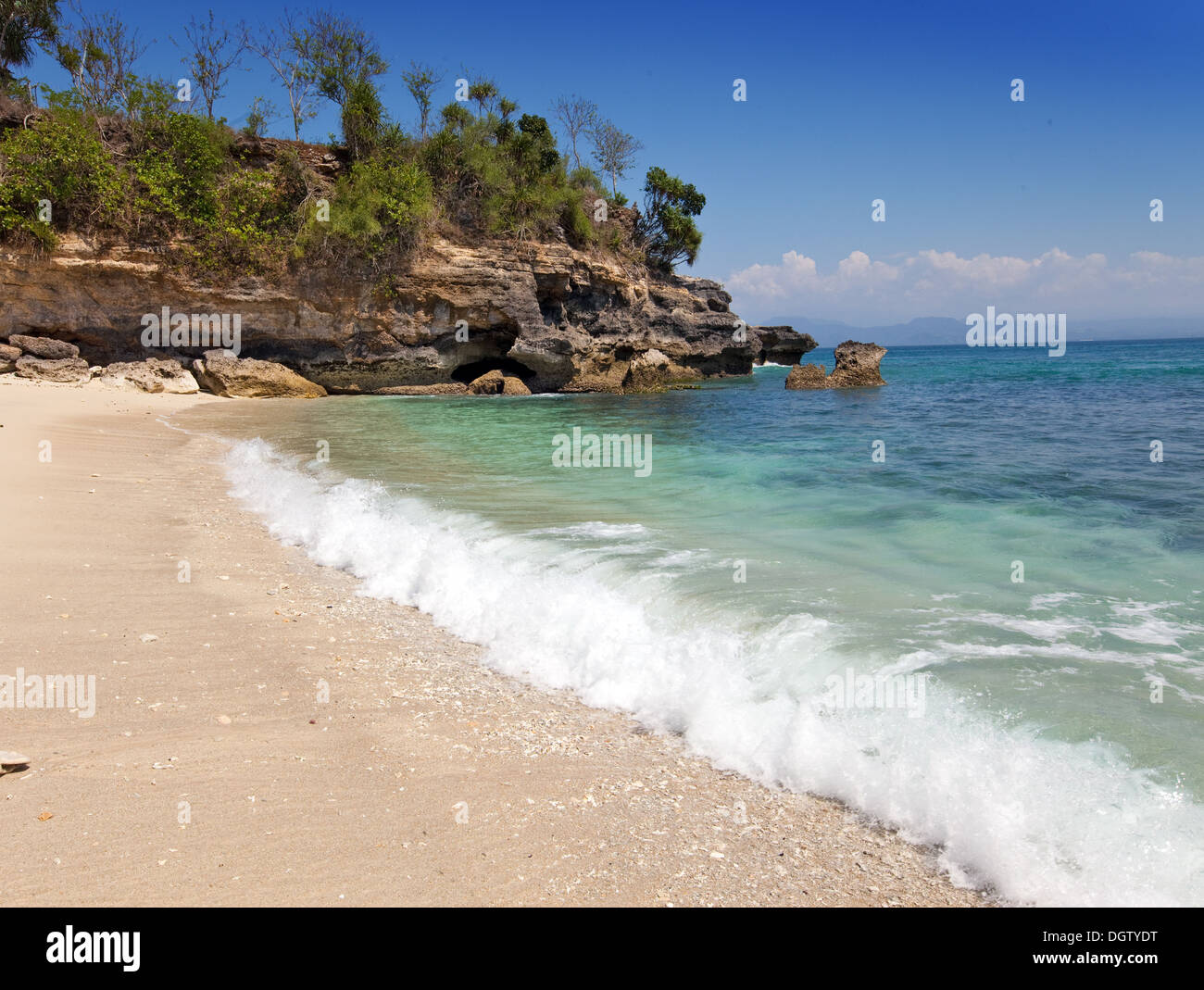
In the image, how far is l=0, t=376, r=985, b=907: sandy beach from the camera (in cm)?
252

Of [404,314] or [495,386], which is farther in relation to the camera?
[495,386]

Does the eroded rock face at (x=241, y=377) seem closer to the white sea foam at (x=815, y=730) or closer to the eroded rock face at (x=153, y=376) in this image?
the eroded rock face at (x=153, y=376)

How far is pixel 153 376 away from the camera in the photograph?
21500 millimetres

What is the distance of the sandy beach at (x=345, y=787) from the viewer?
2.52m

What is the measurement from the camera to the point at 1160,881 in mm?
2584

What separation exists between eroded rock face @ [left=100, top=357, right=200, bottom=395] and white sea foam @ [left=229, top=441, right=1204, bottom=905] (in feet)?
61.7

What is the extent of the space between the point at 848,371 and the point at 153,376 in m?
25.4

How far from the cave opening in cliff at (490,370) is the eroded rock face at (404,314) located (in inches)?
2.6

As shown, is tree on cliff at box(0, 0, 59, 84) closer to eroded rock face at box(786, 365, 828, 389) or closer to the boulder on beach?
the boulder on beach

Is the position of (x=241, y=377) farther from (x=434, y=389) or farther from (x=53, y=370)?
(x=434, y=389)

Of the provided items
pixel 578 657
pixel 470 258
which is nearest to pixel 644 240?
pixel 470 258

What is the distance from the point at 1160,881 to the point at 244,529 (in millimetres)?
7788

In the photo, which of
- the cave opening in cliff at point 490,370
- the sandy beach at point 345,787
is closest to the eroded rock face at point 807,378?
the cave opening in cliff at point 490,370

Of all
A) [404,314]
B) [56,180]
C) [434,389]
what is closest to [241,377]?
[404,314]
